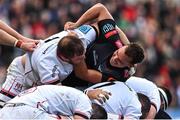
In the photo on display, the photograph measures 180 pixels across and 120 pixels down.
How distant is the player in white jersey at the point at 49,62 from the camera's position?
652 centimetres

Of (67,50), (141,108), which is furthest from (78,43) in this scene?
(141,108)

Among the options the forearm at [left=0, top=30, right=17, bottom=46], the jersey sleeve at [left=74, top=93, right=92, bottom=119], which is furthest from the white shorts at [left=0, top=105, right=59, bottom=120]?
the forearm at [left=0, top=30, right=17, bottom=46]

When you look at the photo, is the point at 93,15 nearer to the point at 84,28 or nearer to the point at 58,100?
the point at 84,28

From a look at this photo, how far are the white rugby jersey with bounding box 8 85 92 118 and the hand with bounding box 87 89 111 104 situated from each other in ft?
1.44

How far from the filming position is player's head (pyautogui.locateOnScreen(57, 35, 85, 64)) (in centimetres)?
646

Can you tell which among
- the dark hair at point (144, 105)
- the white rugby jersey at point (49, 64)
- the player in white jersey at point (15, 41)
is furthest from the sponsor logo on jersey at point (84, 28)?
the dark hair at point (144, 105)

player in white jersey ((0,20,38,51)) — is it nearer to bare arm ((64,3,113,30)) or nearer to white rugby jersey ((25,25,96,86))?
white rugby jersey ((25,25,96,86))

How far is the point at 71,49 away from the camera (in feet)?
21.2

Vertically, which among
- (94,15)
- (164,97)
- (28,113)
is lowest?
(164,97)

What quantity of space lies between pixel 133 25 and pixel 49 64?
10.1 meters

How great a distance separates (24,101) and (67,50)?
1.84ft

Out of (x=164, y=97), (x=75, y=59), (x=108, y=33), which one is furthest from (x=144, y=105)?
(x=75, y=59)

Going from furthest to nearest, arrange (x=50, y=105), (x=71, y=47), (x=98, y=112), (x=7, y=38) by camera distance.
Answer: (x=7, y=38)
(x=98, y=112)
(x=71, y=47)
(x=50, y=105)

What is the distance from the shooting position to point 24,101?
20.8 feet
